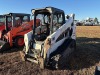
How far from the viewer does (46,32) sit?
29.0 feet

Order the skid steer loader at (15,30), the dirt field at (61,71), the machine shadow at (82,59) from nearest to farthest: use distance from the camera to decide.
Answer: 1. the dirt field at (61,71)
2. the machine shadow at (82,59)
3. the skid steer loader at (15,30)

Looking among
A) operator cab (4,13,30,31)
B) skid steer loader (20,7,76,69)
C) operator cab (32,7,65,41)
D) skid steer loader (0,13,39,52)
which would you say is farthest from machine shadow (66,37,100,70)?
operator cab (4,13,30,31)

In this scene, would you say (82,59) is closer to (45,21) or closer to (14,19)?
(45,21)

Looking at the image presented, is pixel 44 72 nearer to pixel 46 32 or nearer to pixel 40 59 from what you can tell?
pixel 40 59

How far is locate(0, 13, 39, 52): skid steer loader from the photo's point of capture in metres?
11.2

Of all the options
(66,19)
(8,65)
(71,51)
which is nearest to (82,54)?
(71,51)

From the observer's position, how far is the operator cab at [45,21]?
8.09m

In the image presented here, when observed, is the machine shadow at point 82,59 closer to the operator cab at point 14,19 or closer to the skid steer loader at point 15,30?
the skid steer loader at point 15,30

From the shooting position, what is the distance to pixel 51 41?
7293 mm

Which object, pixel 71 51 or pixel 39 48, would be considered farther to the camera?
pixel 71 51

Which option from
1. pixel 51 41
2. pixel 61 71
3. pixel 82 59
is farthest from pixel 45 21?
pixel 61 71

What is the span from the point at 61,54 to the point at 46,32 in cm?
171

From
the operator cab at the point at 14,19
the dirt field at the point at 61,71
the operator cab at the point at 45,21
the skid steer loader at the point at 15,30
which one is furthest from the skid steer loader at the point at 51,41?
the operator cab at the point at 14,19

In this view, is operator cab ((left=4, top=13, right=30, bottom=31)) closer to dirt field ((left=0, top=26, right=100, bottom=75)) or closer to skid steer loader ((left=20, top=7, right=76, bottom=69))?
dirt field ((left=0, top=26, right=100, bottom=75))
